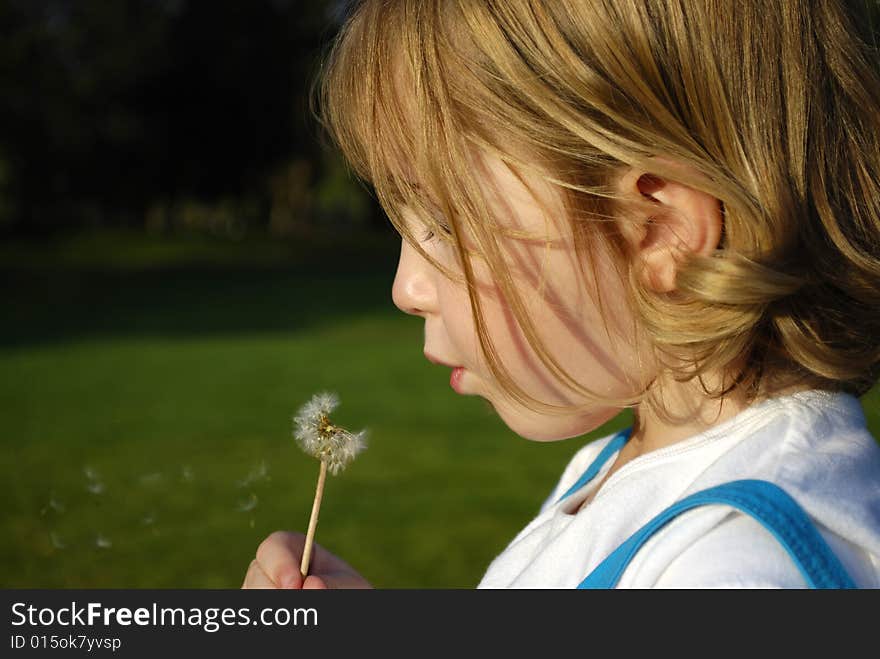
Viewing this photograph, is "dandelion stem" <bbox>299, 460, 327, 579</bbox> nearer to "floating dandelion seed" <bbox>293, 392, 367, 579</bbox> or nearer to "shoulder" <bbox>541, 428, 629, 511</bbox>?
"floating dandelion seed" <bbox>293, 392, 367, 579</bbox>

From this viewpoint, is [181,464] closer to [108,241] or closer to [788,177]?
[788,177]

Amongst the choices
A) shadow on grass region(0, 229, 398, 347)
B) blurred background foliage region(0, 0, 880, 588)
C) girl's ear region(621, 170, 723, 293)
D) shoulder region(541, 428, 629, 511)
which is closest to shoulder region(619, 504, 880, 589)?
girl's ear region(621, 170, 723, 293)

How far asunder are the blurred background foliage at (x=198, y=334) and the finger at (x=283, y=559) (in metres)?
0.44

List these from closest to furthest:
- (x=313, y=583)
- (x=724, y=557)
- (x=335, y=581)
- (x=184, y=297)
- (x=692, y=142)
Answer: (x=724, y=557), (x=692, y=142), (x=313, y=583), (x=335, y=581), (x=184, y=297)

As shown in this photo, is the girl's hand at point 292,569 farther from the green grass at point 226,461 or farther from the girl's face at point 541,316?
the girl's face at point 541,316

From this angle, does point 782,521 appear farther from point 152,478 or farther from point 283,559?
point 152,478

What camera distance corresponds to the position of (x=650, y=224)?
1459 millimetres

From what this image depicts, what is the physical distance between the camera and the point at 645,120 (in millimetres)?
1402

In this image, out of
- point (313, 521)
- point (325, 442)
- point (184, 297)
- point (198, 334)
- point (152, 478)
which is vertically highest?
point (184, 297)

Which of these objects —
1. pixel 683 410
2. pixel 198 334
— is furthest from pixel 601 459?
pixel 198 334

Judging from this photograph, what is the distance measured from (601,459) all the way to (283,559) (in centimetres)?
57

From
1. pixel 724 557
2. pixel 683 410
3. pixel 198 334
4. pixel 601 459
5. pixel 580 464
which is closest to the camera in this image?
pixel 724 557

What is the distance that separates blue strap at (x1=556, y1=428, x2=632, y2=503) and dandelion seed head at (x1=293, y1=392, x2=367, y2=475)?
0.44m

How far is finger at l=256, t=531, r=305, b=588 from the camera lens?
1.60 meters
